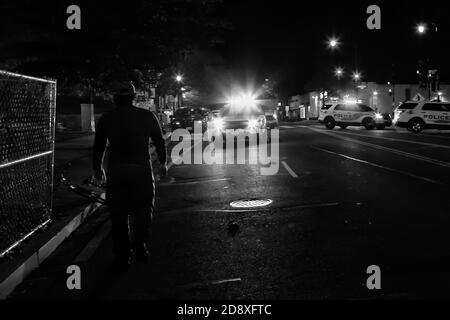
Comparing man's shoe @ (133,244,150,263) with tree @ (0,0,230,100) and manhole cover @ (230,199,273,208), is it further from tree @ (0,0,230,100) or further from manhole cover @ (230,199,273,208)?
tree @ (0,0,230,100)

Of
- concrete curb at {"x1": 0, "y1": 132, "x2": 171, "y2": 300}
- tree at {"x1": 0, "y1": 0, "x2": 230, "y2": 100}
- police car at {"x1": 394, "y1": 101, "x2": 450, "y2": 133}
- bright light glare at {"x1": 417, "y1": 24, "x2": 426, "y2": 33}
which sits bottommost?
concrete curb at {"x1": 0, "y1": 132, "x2": 171, "y2": 300}

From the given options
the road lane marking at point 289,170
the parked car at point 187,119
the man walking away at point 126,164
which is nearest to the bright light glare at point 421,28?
the parked car at point 187,119

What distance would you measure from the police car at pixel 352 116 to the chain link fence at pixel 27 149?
30.1m

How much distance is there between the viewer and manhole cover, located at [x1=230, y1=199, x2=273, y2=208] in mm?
8914

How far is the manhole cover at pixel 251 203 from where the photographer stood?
8914 mm

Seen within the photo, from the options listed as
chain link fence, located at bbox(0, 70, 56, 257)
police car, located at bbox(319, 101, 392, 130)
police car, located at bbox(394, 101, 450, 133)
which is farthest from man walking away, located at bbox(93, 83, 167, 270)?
police car, located at bbox(319, 101, 392, 130)

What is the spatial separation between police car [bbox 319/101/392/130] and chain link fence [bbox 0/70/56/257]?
30.1 m

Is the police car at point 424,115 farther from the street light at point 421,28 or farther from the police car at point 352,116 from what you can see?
the street light at point 421,28

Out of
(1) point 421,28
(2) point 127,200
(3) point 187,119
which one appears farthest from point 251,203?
(1) point 421,28

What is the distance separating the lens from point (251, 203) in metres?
9.16

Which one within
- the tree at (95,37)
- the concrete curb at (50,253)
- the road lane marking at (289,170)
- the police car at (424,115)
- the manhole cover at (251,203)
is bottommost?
the concrete curb at (50,253)

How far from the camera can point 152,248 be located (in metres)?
6.39

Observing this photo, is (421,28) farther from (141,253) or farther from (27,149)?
(141,253)
